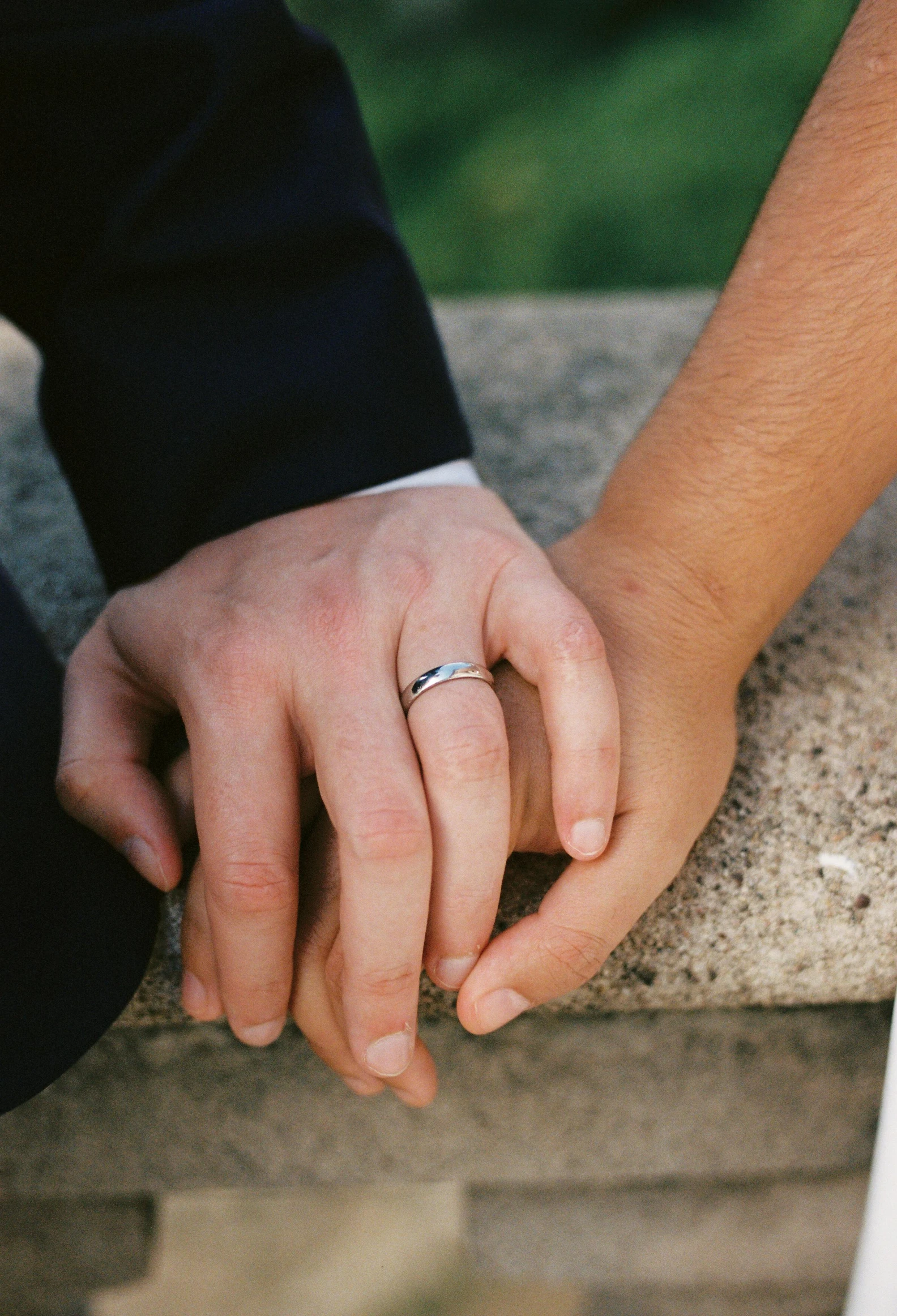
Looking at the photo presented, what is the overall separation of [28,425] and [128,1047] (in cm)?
88

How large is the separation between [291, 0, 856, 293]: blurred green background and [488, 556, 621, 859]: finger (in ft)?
7.70

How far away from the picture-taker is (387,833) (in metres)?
0.68

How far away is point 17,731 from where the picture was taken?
2.51ft

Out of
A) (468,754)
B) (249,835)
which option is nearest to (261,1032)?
(249,835)

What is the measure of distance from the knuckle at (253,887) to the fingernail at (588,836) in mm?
210

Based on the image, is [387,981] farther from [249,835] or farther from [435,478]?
[435,478]

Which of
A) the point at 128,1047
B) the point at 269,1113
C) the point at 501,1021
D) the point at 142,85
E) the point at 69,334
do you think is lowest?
the point at 269,1113

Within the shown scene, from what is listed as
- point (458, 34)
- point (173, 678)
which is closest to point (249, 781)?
point (173, 678)

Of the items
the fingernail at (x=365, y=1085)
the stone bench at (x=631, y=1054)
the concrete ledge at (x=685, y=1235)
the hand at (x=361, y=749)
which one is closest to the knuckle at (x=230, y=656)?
the hand at (x=361, y=749)

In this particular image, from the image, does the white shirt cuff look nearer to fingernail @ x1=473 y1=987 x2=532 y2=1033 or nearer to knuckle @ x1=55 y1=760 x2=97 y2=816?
knuckle @ x1=55 y1=760 x2=97 y2=816

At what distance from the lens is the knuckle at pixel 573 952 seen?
0.74 m

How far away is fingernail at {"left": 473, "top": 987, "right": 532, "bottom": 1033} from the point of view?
29.4 inches

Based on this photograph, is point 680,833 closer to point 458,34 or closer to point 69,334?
point 69,334

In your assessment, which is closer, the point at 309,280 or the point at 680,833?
the point at 680,833
